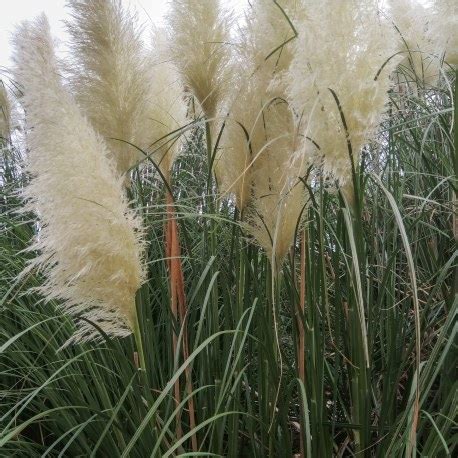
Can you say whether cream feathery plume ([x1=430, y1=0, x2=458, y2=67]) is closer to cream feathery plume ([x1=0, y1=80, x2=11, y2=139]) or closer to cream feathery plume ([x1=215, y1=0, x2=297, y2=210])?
cream feathery plume ([x1=215, y1=0, x2=297, y2=210])

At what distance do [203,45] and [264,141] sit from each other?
45cm

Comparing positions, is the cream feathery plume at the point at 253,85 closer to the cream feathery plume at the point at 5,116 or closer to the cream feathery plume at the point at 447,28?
the cream feathery plume at the point at 447,28

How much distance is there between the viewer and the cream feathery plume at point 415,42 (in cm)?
284

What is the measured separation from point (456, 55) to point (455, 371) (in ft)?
3.08

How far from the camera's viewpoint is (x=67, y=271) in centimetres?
141

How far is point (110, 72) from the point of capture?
1.75 meters

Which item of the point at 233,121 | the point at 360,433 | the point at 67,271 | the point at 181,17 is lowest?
the point at 360,433

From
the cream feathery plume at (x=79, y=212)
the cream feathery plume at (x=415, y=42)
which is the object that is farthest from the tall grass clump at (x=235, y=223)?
the cream feathery plume at (x=415, y=42)

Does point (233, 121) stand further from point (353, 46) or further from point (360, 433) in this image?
point (360, 433)

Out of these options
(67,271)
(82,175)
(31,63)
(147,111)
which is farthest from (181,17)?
(67,271)

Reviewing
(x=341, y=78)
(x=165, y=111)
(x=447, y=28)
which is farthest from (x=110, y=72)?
(x=447, y=28)

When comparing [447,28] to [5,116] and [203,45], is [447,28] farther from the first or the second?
[5,116]

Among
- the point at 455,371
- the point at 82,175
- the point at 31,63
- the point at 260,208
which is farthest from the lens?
the point at 455,371

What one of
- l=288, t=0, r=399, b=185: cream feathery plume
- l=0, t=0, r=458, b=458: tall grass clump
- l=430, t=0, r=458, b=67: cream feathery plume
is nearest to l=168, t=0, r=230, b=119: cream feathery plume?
l=0, t=0, r=458, b=458: tall grass clump
